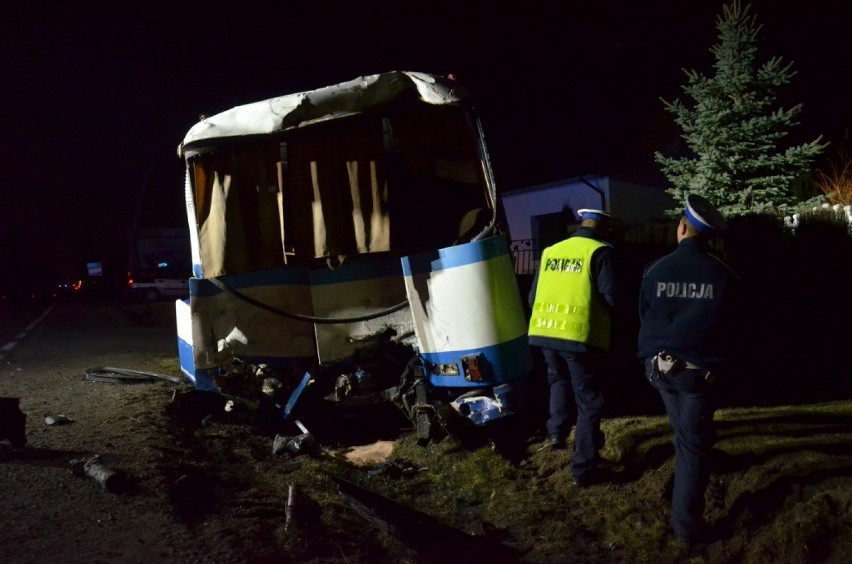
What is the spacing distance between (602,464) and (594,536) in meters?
0.76

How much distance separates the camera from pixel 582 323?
13.4 ft

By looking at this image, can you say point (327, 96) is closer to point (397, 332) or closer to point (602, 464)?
point (397, 332)

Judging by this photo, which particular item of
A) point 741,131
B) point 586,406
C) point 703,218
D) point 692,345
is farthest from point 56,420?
point 741,131

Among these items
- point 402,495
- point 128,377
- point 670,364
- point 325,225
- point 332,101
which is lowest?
point 402,495

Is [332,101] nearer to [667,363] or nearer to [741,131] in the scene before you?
[667,363]

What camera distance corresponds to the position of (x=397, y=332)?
5.79m

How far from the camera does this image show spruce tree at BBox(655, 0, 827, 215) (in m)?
10.2

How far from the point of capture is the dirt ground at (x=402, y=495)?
11.2ft

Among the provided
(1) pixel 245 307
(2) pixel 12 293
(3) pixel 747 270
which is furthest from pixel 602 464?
(2) pixel 12 293

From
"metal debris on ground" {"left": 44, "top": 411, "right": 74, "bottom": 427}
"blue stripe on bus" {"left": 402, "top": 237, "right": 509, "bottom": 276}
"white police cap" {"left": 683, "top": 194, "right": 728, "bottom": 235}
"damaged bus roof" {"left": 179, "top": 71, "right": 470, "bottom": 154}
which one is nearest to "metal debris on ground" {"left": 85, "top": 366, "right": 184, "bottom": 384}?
"metal debris on ground" {"left": 44, "top": 411, "right": 74, "bottom": 427}

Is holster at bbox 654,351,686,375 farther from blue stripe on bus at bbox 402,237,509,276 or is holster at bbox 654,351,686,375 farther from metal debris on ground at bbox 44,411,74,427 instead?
metal debris on ground at bbox 44,411,74,427

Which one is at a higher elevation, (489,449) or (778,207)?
(778,207)

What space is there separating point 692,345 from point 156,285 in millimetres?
24458

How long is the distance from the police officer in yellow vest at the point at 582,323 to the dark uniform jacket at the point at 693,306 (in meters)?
0.53
